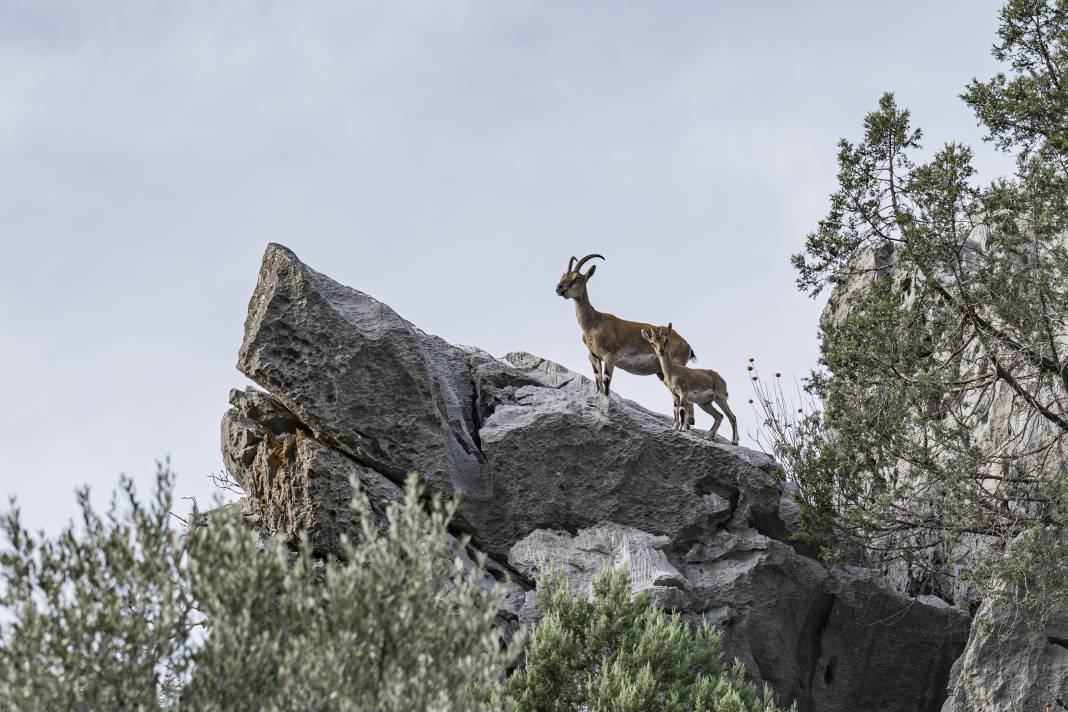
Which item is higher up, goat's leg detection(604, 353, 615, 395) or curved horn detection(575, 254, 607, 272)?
curved horn detection(575, 254, 607, 272)

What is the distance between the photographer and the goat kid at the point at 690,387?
16844 millimetres

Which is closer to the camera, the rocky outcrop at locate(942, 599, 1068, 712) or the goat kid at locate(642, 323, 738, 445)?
the rocky outcrop at locate(942, 599, 1068, 712)

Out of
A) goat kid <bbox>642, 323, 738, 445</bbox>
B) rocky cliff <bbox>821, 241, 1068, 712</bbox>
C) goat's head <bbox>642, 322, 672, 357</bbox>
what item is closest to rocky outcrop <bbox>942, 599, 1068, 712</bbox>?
rocky cliff <bbox>821, 241, 1068, 712</bbox>

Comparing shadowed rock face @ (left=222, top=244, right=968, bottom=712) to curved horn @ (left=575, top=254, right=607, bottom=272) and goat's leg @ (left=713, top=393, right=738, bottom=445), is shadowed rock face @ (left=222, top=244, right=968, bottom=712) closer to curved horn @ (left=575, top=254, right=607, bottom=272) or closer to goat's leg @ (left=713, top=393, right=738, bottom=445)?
goat's leg @ (left=713, top=393, right=738, bottom=445)

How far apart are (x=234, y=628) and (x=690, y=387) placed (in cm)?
1053

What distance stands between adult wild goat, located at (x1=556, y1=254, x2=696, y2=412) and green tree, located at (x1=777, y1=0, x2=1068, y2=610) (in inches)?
86.2

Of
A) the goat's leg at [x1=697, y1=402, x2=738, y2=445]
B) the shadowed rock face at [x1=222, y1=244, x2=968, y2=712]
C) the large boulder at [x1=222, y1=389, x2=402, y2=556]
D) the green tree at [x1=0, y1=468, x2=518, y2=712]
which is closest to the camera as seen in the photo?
the green tree at [x1=0, y1=468, x2=518, y2=712]

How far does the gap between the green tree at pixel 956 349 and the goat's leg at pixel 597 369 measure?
2509 mm

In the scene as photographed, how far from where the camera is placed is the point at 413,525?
24.8 ft

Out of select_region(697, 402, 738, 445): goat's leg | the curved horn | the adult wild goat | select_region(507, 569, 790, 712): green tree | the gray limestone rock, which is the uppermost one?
the curved horn

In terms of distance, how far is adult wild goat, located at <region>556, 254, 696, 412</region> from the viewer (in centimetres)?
1741

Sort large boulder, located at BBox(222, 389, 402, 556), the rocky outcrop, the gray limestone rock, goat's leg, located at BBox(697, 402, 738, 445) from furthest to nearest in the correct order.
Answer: goat's leg, located at BBox(697, 402, 738, 445) → the gray limestone rock → the rocky outcrop → large boulder, located at BBox(222, 389, 402, 556)

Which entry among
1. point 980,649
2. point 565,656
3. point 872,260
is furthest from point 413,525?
point 872,260

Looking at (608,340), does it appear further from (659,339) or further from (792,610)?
(792,610)
